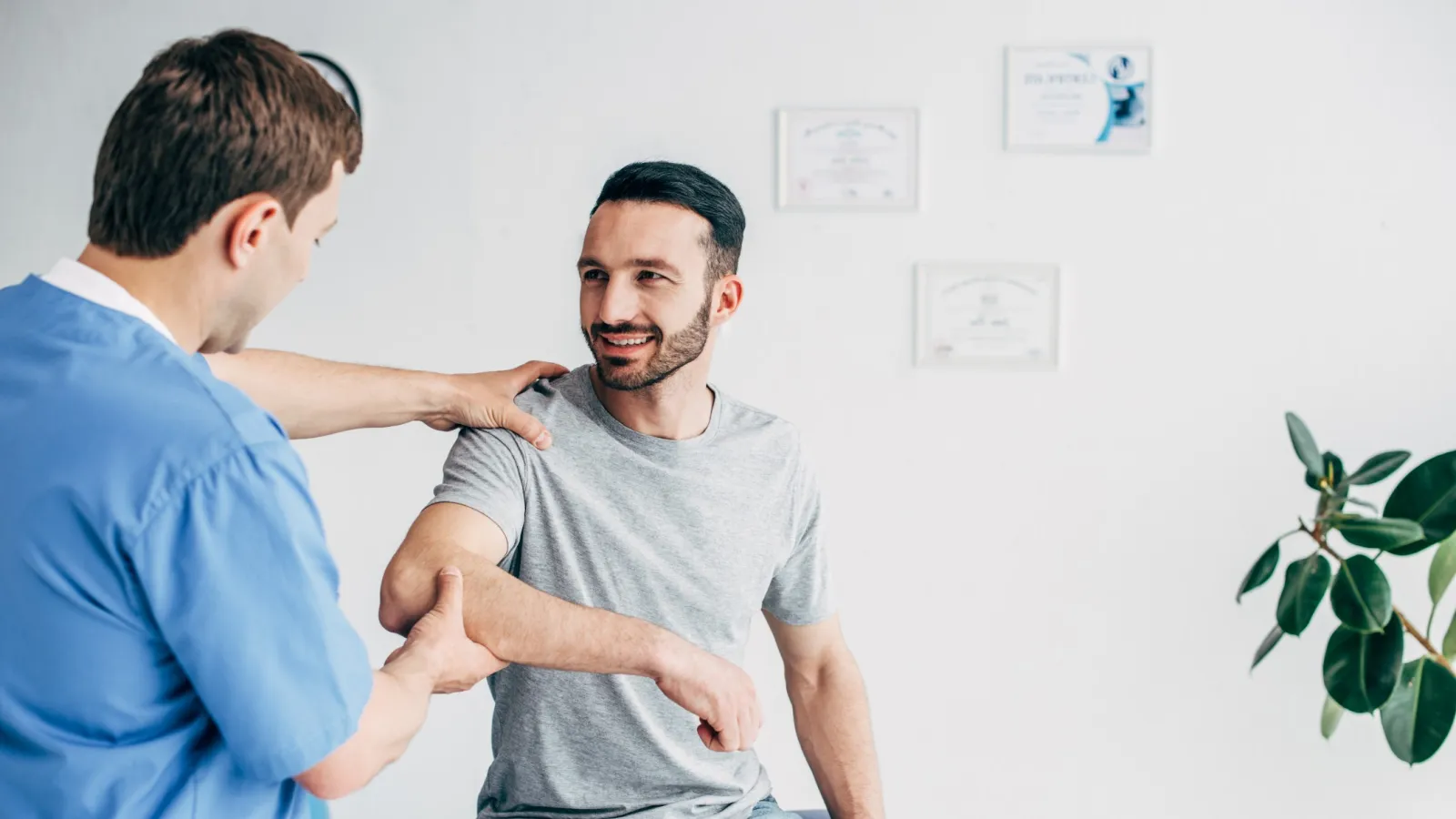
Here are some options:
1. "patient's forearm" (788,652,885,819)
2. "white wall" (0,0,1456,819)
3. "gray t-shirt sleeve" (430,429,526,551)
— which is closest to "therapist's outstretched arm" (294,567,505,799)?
"gray t-shirt sleeve" (430,429,526,551)

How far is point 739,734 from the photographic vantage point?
4.37 feet

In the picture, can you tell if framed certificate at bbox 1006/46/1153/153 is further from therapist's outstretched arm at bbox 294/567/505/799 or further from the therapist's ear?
the therapist's ear

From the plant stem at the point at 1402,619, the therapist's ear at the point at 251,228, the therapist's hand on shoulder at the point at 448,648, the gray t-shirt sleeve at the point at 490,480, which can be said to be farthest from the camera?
the plant stem at the point at 1402,619

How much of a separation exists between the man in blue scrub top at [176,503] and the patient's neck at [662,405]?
68cm

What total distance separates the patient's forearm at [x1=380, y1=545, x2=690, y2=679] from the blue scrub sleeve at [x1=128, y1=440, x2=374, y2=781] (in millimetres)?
388

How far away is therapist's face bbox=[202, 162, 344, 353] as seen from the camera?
36.8 inches

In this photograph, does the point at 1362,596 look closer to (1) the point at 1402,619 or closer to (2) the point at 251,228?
(1) the point at 1402,619

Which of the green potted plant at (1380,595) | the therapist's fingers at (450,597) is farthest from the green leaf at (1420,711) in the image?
the therapist's fingers at (450,597)

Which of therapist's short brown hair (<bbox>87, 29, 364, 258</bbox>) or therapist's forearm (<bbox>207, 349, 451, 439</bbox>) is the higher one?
therapist's short brown hair (<bbox>87, 29, 364, 258</bbox>)

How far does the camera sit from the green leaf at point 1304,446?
217 centimetres

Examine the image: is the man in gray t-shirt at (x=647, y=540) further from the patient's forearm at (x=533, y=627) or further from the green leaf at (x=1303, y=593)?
the green leaf at (x=1303, y=593)

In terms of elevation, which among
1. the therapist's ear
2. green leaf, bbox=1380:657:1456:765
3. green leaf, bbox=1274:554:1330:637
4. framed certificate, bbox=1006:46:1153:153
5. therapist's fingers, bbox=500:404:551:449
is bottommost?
green leaf, bbox=1380:657:1456:765

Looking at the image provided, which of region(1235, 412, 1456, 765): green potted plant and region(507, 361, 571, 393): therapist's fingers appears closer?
region(507, 361, 571, 393): therapist's fingers

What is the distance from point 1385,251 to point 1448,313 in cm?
20
